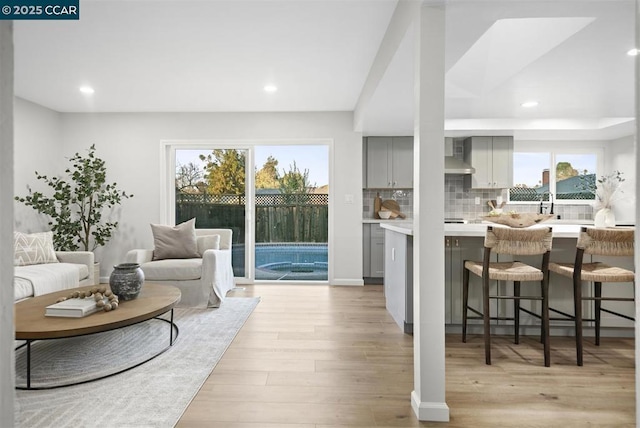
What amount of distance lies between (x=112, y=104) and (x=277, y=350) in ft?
13.9

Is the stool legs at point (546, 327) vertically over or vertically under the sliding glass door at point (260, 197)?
under

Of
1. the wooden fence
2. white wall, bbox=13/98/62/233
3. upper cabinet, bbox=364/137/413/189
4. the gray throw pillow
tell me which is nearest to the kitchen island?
the wooden fence

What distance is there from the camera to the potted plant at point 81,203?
4719 mm

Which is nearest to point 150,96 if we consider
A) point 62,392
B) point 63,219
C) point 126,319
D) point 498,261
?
point 63,219

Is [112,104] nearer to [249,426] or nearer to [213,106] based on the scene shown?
[213,106]

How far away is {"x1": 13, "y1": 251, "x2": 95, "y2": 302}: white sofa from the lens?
10.6ft

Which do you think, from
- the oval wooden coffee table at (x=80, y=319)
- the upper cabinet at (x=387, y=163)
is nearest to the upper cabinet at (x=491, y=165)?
the upper cabinet at (x=387, y=163)

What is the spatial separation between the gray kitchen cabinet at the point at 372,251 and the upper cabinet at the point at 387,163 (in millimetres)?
784

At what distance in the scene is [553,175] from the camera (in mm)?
5926

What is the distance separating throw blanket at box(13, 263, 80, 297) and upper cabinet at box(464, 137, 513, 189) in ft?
18.3

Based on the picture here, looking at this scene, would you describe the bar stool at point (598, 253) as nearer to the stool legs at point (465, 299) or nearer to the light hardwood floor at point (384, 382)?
the light hardwood floor at point (384, 382)

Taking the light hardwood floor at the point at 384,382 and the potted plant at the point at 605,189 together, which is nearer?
the light hardwood floor at the point at 384,382

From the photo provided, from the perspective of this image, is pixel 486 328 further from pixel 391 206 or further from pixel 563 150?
pixel 563 150

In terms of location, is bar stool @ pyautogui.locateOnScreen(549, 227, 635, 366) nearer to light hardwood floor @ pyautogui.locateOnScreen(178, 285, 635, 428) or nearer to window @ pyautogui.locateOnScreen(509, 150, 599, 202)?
light hardwood floor @ pyautogui.locateOnScreen(178, 285, 635, 428)
